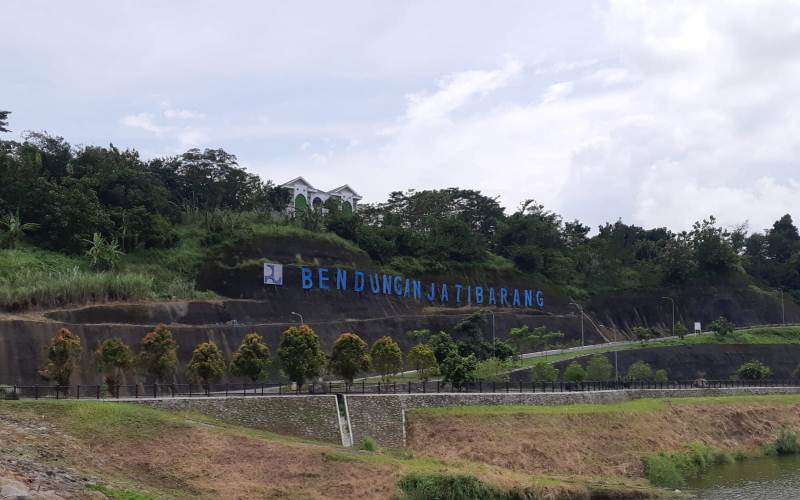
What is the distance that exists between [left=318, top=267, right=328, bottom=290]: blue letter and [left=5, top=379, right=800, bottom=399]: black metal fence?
87.1ft

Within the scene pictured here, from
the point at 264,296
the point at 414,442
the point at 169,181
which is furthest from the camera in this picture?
the point at 169,181

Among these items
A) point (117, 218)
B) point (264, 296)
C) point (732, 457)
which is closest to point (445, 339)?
point (264, 296)

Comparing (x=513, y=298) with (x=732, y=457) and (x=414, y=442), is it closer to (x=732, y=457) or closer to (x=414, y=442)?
(x=732, y=457)

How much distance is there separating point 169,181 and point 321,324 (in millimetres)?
36972

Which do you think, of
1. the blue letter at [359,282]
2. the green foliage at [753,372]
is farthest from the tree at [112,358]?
the green foliage at [753,372]

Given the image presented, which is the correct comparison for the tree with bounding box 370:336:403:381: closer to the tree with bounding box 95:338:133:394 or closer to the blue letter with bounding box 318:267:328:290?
the tree with bounding box 95:338:133:394

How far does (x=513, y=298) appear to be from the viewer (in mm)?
125812

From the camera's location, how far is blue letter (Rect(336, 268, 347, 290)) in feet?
330

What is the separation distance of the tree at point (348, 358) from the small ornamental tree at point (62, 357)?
55.9ft

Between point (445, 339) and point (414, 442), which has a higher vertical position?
point (445, 339)

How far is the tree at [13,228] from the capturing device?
83938mm

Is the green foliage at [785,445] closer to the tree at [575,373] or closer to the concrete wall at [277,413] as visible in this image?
the tree at [575,373]

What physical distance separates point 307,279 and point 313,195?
143 feet

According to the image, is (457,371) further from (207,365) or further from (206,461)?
(206,461)
